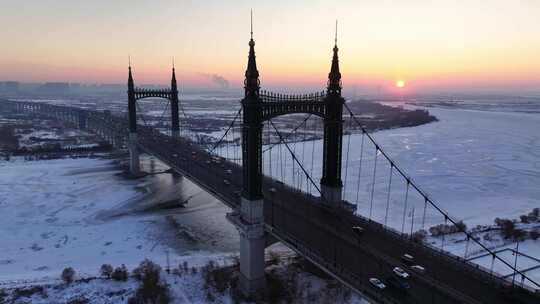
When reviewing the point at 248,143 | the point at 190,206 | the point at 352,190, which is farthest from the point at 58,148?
the point at 248,143

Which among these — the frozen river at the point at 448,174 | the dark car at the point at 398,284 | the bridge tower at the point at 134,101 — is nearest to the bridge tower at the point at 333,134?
the dark car at the point at 398,284

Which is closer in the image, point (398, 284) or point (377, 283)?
point (377, 283)

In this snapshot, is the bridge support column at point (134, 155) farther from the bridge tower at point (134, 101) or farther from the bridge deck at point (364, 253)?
the bridge deck at point (364, 253)

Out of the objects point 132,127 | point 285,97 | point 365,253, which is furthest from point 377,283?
point 132,127

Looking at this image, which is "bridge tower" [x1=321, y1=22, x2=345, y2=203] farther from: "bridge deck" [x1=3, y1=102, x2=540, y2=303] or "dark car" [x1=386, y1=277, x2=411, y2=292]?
"dark car" [x1=386, y1=277, x2=411, y2=292]

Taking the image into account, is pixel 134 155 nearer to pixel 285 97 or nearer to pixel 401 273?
pixel 285 97
